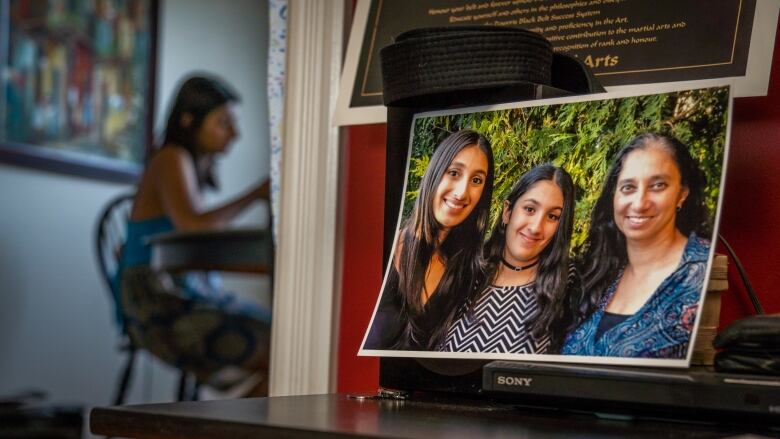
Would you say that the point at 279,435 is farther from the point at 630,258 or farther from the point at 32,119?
the point at 32,119

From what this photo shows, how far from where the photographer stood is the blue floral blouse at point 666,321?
652mm

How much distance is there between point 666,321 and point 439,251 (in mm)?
198

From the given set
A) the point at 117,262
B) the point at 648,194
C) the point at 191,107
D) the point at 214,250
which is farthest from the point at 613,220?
the point at 191,107

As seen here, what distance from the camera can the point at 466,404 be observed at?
0.77 m

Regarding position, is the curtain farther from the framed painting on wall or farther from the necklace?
the framed painting on wall

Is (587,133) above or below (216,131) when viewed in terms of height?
below

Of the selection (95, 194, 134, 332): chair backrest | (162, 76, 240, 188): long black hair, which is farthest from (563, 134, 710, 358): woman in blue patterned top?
(162, 76, 240, 188): long black hair

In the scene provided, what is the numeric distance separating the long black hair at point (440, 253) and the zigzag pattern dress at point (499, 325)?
0.05 feet

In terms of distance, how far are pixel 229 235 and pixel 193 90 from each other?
102 cm

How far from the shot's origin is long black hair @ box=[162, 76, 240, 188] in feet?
11.3

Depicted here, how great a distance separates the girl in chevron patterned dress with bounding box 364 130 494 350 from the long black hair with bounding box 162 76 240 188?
2.70 m

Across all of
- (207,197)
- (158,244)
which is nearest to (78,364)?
(207,197)

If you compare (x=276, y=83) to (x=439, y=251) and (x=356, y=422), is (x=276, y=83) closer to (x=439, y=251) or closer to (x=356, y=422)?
(x=439, y=251)

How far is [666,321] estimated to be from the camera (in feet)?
2.16
